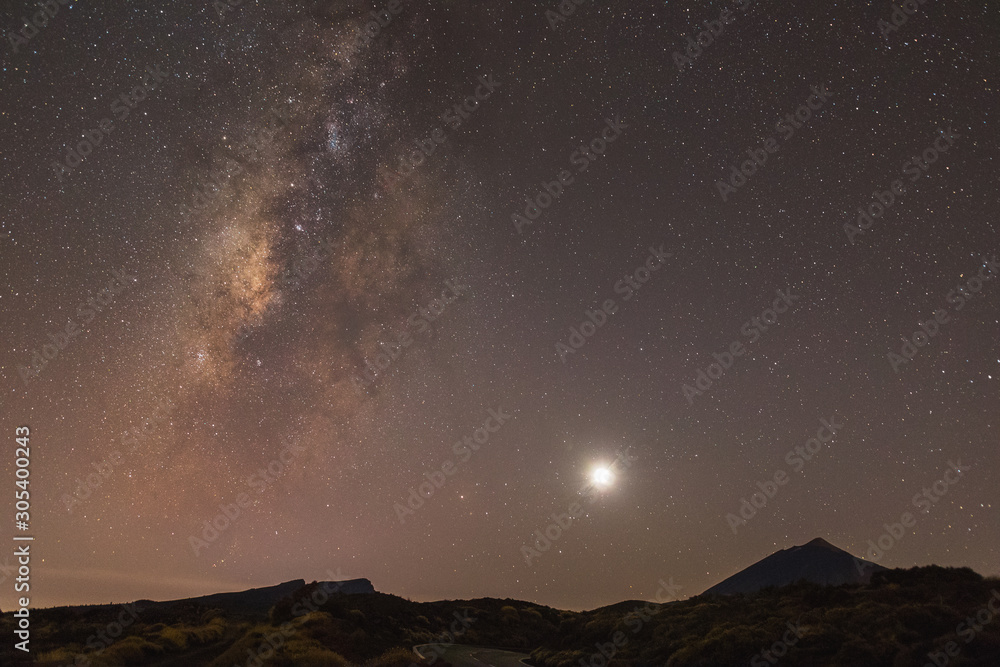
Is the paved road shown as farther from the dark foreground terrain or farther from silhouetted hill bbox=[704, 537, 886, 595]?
silhouetted hill bbox=[704, 537, 886, 595]

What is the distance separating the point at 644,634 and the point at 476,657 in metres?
6.68

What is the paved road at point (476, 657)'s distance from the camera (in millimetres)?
20406

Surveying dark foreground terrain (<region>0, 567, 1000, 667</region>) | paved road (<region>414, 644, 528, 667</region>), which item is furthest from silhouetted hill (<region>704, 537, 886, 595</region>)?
paved road (<region>414, 644, 528, 667</region>)

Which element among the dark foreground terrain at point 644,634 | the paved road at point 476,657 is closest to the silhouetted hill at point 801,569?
the dark foreground terrain at point 644,634

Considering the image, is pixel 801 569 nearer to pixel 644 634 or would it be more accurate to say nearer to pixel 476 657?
pixel 644 634

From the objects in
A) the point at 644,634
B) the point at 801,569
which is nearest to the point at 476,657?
the point at 644,634

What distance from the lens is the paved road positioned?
803 inches

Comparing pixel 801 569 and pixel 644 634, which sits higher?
pixel 801 569

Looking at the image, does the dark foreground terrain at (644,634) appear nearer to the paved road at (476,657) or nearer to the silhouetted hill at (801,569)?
the paved road at (476,657)

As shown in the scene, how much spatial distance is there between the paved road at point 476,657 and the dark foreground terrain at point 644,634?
150 millimetres

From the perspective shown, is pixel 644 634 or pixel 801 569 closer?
pixel 644 634

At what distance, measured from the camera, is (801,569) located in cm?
10944

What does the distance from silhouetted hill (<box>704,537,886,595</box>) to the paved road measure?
300 ft

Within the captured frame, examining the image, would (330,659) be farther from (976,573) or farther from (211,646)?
(976,573)
